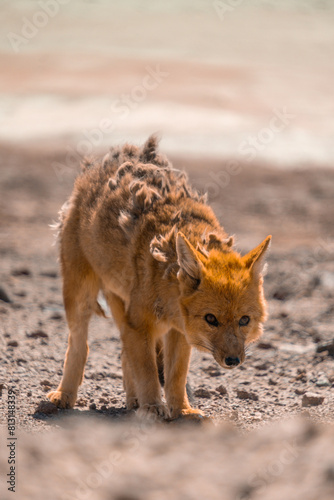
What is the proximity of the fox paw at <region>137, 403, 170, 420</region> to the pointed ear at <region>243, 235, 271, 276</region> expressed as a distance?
4.47 ft

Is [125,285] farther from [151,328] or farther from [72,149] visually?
[72,149]

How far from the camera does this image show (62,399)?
748cm

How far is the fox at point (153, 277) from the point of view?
21.6 ft

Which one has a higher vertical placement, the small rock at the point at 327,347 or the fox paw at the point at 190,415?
the small rock at the point at 327,347

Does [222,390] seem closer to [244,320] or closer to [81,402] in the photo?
[81,402]

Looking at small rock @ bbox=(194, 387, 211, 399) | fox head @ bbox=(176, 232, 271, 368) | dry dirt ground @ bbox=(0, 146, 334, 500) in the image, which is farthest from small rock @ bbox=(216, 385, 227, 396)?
fox head @ bbox=(176, 232, 271, 368)

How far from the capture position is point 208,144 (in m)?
22.1

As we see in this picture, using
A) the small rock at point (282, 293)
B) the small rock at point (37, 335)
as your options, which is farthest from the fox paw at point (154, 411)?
the small rock at point (282, 293)

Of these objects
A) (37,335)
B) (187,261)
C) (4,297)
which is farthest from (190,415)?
(4,297)

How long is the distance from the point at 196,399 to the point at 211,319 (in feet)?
4.85

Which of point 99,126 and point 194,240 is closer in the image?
point 194,240

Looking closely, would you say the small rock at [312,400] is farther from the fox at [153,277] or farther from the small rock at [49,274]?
the small rock at [49,274]

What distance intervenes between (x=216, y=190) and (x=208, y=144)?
4.15 metres

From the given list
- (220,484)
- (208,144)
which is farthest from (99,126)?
(220,484)
